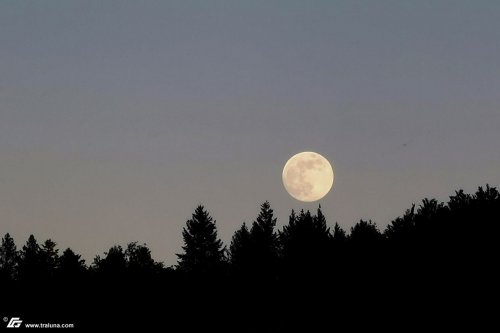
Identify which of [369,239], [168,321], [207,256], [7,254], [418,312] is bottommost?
[418,312]

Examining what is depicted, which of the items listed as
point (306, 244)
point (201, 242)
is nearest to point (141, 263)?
point (201, 242)

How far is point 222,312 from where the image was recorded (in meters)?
53.7

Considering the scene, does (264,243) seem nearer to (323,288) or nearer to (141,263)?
(141,263)

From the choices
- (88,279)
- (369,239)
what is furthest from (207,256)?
(369,239)

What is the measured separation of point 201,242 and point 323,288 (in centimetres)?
6588

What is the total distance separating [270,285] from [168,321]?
13.4 metres

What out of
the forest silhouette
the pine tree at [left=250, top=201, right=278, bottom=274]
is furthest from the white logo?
the pine tree at [left=250, top=201, right=278, bottom=274]

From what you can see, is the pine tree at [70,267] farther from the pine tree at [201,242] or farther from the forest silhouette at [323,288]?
the pine tree at [201,242]

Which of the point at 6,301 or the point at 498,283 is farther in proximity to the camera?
the point at 6,301

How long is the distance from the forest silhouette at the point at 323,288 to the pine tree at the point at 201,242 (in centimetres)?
3466

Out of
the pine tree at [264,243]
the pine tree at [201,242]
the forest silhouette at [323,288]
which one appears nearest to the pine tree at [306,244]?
the forest silhouette at [323,288]

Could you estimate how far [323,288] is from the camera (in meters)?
44.3

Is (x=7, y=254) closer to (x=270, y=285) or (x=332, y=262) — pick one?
(x=270, y=285)

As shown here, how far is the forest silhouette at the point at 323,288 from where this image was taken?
37031 mm
